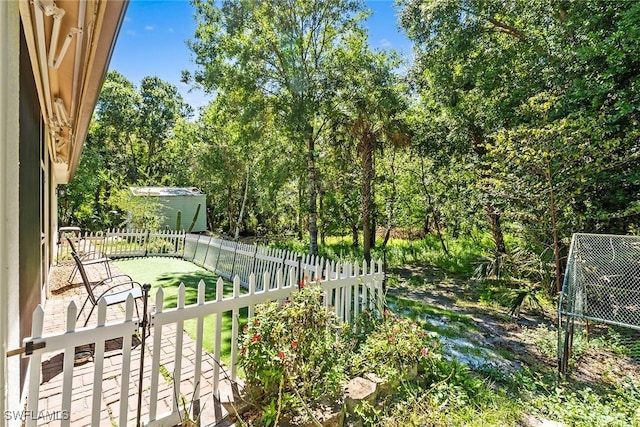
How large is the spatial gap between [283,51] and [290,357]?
8821 mm

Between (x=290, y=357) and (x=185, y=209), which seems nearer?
A: (x=290, y=357)

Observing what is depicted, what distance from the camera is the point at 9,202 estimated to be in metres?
1.69

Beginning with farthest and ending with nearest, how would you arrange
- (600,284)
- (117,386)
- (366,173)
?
1. (366,173)
2. (600,284)
3. (117,386)

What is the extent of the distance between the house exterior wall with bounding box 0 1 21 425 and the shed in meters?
16.4

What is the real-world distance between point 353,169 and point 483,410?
8.78m

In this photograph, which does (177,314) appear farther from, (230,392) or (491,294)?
(491,294)

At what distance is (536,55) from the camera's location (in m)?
7.08

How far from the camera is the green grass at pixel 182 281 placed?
4.03m

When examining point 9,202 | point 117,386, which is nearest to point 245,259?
point 117,386

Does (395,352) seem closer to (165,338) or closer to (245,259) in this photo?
(165,338)

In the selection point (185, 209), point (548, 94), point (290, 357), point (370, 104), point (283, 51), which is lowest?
point (290, 357)

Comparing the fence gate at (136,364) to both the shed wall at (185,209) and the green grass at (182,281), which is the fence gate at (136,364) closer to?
the green grass at (182,281)

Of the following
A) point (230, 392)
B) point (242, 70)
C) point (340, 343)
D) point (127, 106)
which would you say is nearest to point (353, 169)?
point (242, 70)

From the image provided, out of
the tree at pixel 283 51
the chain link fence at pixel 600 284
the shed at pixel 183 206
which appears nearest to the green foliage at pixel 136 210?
the shed at pixel 183 206
